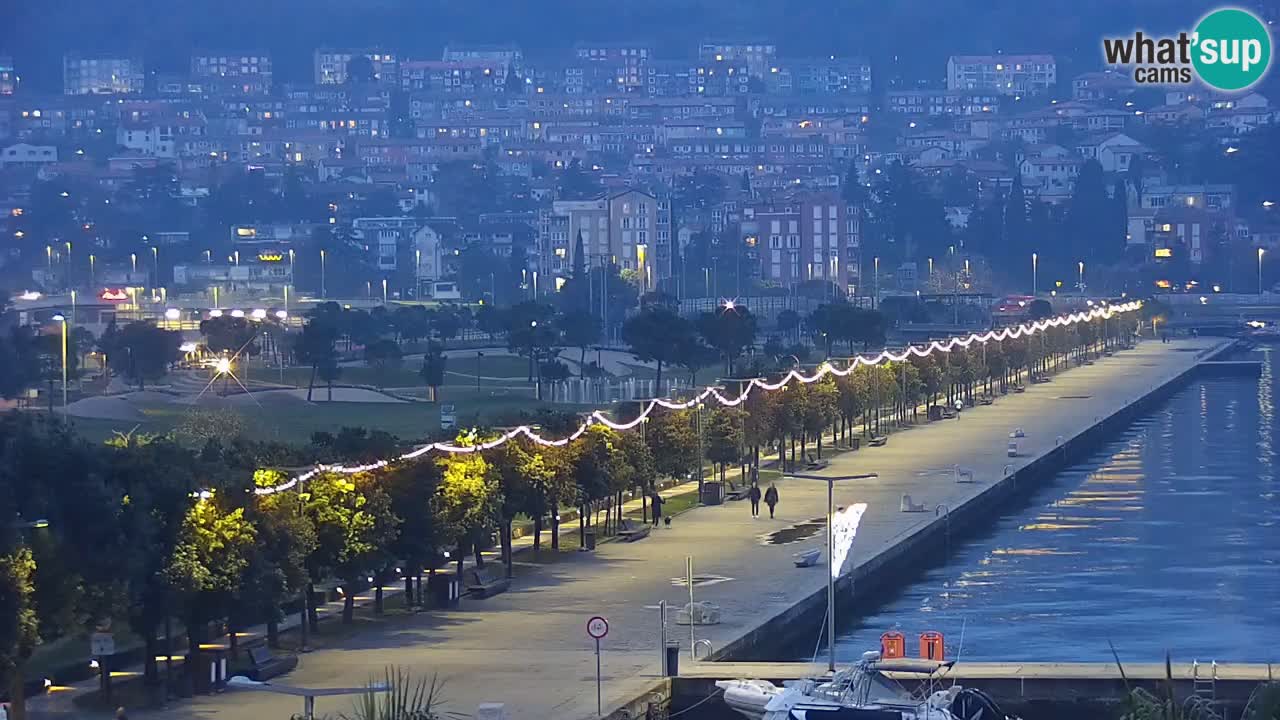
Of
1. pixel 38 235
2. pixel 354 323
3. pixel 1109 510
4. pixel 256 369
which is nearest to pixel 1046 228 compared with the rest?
pixel 38 235

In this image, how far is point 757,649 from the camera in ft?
89.9

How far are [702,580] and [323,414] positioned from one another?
3042 centimetres

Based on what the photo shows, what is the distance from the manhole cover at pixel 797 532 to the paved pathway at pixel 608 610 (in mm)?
284

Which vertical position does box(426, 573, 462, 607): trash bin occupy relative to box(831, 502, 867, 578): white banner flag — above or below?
below

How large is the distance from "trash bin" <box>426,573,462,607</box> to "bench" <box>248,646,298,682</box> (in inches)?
187

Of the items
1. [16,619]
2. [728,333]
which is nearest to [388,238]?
[728,333]

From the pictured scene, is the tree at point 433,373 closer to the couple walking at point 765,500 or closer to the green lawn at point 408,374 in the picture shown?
the green lawn at point 408,374

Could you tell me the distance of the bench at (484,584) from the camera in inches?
1206

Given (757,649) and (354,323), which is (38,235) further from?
(757,649)

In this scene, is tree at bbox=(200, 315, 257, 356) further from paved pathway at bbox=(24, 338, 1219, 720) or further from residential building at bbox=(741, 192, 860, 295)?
residential building at bbox=(741, 192, 860, 295)

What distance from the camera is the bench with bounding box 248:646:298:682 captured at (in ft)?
79.4

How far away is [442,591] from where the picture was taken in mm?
29938

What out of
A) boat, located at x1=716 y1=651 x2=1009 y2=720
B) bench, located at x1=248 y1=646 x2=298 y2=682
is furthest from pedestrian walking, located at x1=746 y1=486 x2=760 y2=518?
boat, located at x1=716 y1=651 x2=1009 y2=720

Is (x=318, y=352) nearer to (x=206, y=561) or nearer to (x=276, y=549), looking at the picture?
(x=276, y=549)
